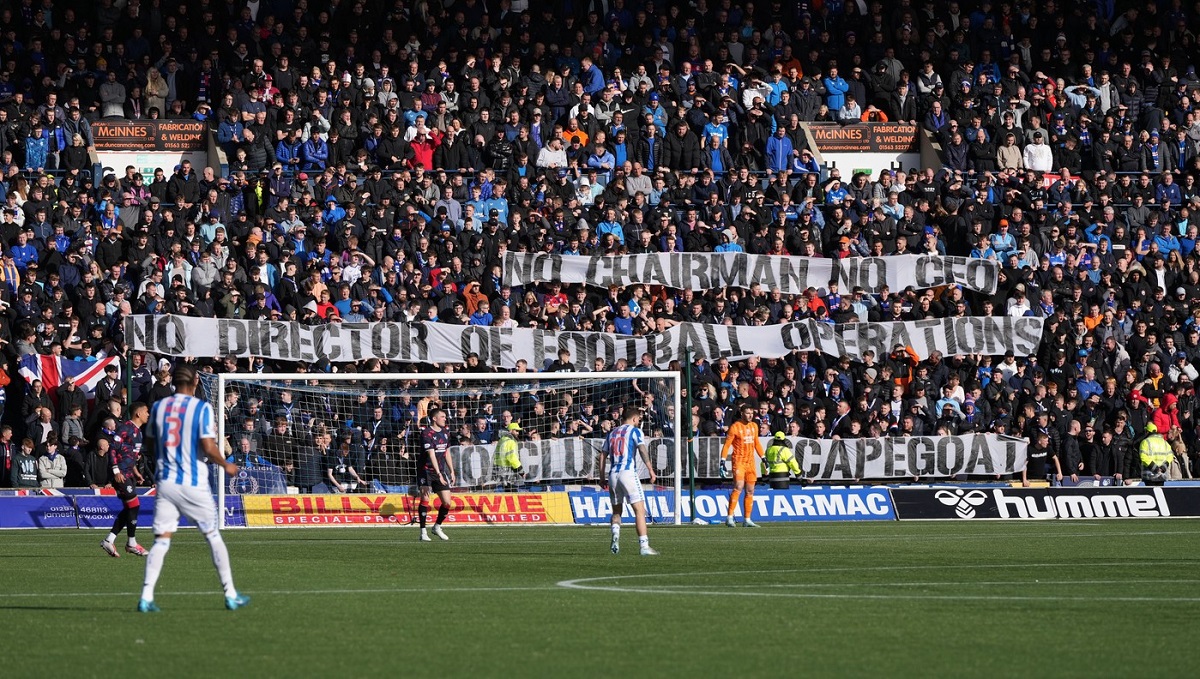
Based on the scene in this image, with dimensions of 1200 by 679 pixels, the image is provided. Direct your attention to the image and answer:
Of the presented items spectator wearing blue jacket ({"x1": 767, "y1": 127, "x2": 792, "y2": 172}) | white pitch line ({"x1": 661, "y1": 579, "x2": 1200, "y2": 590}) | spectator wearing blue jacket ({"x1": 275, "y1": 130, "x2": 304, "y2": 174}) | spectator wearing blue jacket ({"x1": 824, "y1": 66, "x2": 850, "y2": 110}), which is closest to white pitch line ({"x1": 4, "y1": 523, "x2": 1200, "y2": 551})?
white pitch line ({"x1": 661, "y1": 579, "x2": 1200, "y2": 590})

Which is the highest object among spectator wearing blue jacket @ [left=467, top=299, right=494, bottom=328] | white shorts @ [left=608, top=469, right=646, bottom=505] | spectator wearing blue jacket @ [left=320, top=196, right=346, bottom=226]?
spectator wearing blue jacket @ [left=320, top=196, right=346, bottom=226]

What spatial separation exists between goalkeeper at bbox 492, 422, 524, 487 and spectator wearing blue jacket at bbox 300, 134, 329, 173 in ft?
29.2

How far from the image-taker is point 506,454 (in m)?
29.6

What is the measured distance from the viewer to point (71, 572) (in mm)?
18328

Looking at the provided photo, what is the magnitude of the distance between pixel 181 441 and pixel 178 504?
478 millimetres

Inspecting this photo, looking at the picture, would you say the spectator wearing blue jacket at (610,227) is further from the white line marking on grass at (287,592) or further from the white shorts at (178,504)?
the white shorts at (178,504)

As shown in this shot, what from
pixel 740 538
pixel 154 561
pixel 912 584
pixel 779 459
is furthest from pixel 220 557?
pixel 779 459

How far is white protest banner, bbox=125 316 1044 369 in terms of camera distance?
Answer: 30.6 m

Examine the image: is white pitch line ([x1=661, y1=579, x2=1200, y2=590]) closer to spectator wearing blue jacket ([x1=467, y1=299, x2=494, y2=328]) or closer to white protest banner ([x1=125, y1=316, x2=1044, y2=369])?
white protest banner ([x1=125, y1=316, x2=1044, y2=369])

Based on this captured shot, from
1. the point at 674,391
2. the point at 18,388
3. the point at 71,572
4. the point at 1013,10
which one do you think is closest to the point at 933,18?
the point at 1013,10

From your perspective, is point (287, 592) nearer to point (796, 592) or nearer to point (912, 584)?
point (796, 592)

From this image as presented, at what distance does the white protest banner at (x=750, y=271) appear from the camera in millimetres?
33844

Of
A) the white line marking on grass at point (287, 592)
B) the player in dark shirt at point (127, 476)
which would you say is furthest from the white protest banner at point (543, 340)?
the white line marking on grass at point (287, 592)

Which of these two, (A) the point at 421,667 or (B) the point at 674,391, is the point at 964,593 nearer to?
(A) the point at 421,667
